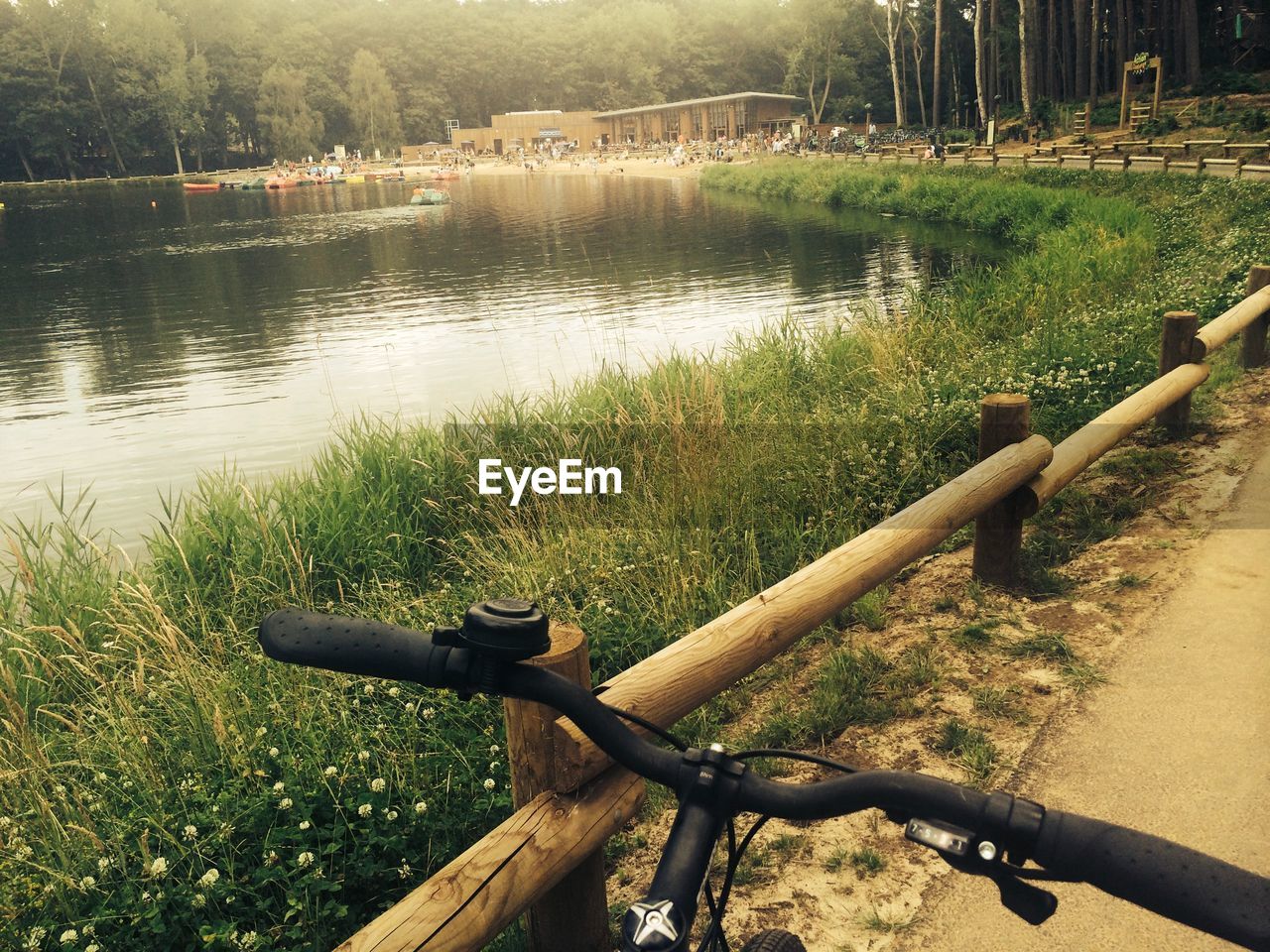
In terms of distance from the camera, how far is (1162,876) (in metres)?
1.13

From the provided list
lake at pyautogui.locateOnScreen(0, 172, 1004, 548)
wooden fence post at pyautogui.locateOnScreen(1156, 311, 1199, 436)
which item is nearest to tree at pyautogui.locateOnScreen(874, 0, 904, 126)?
lake at pyautogui.locateOnScreen(0, 172, 1004, 548)

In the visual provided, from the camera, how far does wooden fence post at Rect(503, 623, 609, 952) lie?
8.09 ft

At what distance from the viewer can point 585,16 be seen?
13738cm

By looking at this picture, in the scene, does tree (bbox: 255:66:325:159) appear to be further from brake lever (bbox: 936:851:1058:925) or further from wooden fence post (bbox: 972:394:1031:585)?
brake lever (bbox: 936:851:1058:925)

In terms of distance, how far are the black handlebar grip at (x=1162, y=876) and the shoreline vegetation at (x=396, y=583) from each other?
2.63m

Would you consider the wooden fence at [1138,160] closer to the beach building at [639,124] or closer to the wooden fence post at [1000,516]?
the wooden fence post at [1000,516]

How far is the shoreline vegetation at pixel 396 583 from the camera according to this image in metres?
3.51

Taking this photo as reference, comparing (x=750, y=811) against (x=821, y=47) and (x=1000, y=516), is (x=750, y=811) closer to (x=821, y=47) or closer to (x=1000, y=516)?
(x=1000, y=516)

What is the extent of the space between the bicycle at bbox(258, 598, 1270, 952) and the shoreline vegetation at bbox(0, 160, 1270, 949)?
7.06 ft

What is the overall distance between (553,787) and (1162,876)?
1.61 meters

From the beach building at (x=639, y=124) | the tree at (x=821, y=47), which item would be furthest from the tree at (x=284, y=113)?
the tree at (x=821, y=47)

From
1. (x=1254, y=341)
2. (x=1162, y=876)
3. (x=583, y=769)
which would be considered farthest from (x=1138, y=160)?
(x=1162, y=876)

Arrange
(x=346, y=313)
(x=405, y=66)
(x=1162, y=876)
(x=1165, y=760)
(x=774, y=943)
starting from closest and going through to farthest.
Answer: (x=1162, y=876)
(x=774, y=943)
(x=1165, y=760)
(x=346, y=313)
(x=405, y=66)

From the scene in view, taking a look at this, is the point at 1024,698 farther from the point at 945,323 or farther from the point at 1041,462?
the point at 945,323
